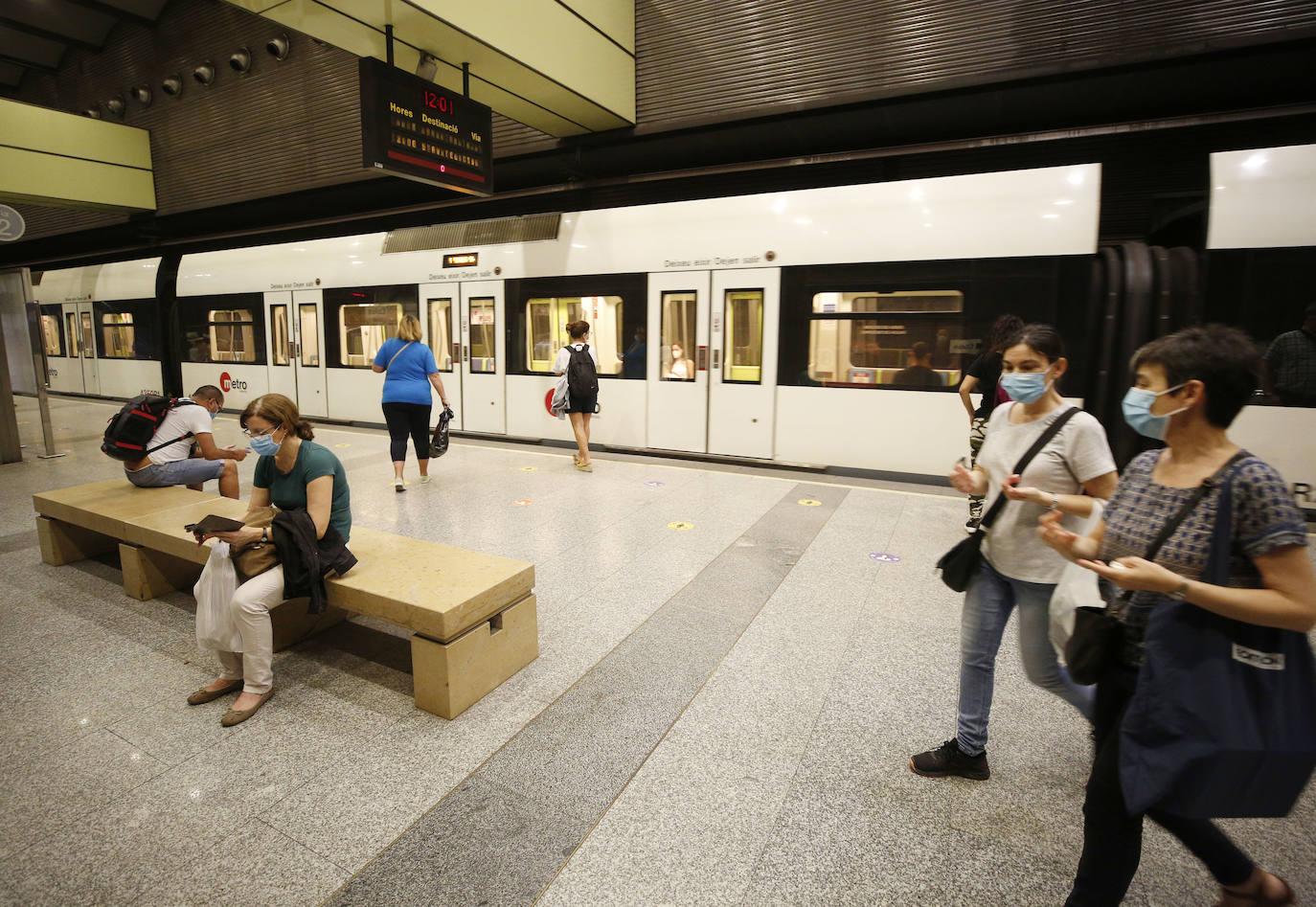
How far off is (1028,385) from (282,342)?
11.9 m

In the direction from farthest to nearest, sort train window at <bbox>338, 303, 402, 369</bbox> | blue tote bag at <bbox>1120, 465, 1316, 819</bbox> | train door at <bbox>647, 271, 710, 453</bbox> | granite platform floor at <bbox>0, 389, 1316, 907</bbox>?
train window at <bbox>338, 303, 402, 369</bbox> < train door at <bbox>647, 271, 710, 453</bbox> < granite platform floor at <bbox>0, 389, 1316, 907</bbox> < blue tote bag at <bbox>1120, 465, 1316, 819</bbox>

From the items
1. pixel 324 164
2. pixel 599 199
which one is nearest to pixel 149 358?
pixel 324 164

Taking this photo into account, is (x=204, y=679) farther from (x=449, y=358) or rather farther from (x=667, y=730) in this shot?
(x=449, y=358)

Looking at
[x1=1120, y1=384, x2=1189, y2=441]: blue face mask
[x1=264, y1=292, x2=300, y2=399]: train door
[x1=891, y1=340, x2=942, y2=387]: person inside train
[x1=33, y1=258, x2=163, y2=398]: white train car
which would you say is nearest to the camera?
[x1=1120, y1=384, x2=1189, y2=441]: blue face mask

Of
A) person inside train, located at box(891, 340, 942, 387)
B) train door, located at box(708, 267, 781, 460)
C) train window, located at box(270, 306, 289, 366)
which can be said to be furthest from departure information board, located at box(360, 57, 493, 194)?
train window, located at box(270, 306, 289, 366)

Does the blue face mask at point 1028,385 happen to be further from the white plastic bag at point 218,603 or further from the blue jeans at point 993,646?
the white plastic bag at point 218,603

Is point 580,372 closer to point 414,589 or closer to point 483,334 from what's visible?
point 483,334

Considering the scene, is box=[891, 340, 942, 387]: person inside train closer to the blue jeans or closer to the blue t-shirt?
the blue jeans

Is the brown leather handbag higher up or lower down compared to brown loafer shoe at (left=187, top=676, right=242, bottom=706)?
higher up

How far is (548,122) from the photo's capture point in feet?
27.9

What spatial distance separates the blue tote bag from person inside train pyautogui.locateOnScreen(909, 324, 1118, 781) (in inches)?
22.0

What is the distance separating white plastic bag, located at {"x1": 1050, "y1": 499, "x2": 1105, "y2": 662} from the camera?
1.75 m

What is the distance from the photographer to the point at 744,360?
727 cm

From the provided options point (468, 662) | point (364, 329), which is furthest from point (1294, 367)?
point (364, 329)
